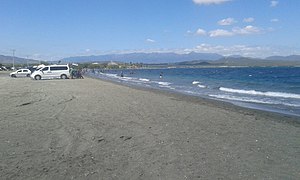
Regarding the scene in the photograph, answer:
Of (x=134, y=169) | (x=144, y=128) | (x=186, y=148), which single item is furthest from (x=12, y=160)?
(x=144, y=128)

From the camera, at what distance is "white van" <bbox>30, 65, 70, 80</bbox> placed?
48094 mm

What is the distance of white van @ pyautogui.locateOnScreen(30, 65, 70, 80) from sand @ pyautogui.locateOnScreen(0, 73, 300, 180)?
3703cm

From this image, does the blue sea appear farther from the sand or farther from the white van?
the white van

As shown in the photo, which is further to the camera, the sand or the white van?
the white van

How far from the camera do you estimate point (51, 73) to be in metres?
49.3

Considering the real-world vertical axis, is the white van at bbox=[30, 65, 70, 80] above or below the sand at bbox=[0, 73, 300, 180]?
above

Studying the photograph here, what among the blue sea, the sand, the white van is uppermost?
the white van

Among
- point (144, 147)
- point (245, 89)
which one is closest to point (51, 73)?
point (245, 89)

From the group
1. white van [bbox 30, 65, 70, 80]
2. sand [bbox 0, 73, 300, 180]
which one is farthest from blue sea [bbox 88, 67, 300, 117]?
white van [bbox 30, 65, 70, 80]

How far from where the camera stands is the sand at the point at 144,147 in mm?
6141

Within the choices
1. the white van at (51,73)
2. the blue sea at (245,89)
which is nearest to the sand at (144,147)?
the blue sea at (245,89)

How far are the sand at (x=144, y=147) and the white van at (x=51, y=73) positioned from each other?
37.0m

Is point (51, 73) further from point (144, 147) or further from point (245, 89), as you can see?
point (144, 147)

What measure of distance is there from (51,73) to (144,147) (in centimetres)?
4387
